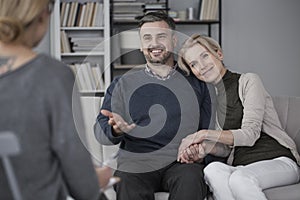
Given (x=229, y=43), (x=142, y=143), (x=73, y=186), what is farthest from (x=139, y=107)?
(x=229, y=43)

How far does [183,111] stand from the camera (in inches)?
108

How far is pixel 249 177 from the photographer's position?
242 cm

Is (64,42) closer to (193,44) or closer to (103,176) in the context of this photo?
(193,44)

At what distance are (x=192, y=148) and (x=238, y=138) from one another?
0.67 ft

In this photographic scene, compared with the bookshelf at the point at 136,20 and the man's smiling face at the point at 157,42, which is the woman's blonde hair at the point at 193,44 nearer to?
the man's smiling face at the point at 157,42

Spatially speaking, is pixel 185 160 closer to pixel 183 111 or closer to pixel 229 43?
pixel 183 111

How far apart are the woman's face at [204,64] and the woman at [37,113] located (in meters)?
1.51

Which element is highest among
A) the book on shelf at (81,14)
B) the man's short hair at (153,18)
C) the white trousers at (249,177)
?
the man's short hair at (153,18)

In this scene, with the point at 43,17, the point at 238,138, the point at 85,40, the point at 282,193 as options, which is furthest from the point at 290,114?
the point at 85,40

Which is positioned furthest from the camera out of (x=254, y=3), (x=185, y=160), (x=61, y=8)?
(x=254, y=3)

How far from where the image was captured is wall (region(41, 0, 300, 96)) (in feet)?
18.0

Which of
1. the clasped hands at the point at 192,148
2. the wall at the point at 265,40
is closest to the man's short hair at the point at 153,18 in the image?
the clasped hands at the point at 192,148

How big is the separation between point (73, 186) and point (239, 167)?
1.39 metres

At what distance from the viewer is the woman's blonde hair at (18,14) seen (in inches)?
49.5
